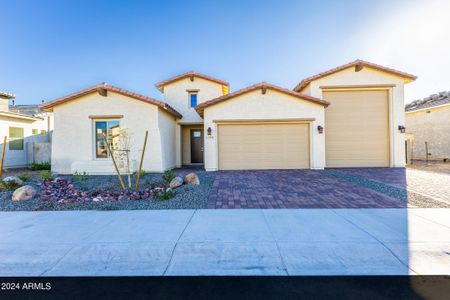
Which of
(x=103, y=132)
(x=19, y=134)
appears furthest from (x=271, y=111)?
(x=19, y=134)

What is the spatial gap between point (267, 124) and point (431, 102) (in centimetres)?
1561

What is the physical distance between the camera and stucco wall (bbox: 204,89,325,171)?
11.3 metres

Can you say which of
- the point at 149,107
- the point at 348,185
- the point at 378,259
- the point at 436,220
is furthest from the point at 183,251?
the point at 149,107

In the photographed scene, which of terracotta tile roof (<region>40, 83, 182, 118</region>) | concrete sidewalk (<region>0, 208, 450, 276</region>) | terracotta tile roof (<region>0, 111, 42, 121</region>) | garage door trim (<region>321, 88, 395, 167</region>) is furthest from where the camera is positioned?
terracotta tile roof (<region>0, 111, 42, 121</region>)

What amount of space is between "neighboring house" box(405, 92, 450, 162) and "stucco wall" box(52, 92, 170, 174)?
55.6ft

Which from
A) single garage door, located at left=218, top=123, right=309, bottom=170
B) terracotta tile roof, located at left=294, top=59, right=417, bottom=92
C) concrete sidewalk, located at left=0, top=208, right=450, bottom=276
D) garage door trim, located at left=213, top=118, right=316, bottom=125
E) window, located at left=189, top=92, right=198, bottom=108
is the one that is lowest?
concrete sidewalk, located at left=0, top=208, right=450, bottom=276

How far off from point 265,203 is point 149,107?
311 inches

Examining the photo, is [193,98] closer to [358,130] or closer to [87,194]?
[87,194]

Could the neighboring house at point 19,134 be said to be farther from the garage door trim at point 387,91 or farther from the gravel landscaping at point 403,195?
the garage door trim at point 387,91

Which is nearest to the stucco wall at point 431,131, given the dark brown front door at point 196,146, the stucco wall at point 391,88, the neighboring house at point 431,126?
the neighboring house at point 431,126

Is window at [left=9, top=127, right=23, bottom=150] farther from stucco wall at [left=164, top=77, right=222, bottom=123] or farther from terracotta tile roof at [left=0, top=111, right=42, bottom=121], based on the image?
stucco wall at [left=164, top=77, right=222, bottom=123]

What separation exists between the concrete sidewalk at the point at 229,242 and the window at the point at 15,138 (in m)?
12.5

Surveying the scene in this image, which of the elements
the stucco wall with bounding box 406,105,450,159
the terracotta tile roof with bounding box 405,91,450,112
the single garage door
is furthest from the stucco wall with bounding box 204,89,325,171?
the terracotta tile roof with bounding box 405,91,450,112

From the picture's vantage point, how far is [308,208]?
205 inches
